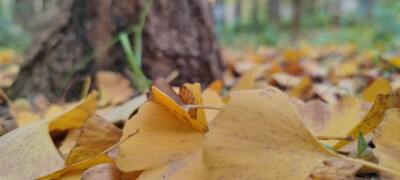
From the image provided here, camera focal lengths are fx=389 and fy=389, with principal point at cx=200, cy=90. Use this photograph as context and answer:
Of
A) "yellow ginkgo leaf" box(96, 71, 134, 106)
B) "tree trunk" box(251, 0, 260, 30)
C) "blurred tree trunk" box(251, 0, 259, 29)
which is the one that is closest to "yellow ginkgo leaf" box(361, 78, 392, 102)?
"yellow ginkgo leaf" box(96, 71, 134, 106)

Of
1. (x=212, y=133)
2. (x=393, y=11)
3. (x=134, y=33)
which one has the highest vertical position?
(x=212, y=133)

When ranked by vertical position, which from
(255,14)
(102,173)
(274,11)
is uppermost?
(102,173)

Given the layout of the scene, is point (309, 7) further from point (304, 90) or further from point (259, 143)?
point (259, 143)

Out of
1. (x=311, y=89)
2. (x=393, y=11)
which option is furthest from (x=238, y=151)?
(x=393, y=11)

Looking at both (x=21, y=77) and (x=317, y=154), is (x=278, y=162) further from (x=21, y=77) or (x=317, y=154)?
(x=21, y=77)

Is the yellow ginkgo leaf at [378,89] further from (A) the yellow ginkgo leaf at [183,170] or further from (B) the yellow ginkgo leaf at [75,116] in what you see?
(B) the yellow ginkgo leaf at [75,116]

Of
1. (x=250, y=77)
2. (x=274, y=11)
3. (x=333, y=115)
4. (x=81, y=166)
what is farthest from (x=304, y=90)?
(x=274, y=11)
